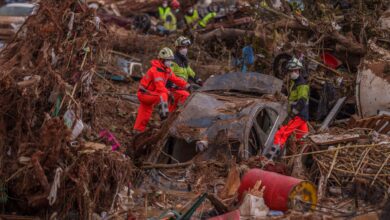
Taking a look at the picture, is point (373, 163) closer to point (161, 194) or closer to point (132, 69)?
point (161, 194)

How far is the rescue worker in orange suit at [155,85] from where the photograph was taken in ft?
39.8

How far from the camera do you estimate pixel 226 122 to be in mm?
10383

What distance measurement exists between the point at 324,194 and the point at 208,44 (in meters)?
8.84

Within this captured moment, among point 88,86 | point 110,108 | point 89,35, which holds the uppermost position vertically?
point 89,35

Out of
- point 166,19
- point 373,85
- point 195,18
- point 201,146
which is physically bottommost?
point 201,146

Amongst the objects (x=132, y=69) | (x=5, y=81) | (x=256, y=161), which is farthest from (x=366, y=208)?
(x=132, y=69)

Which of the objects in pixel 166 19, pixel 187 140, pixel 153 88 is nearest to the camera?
pixel 187 140

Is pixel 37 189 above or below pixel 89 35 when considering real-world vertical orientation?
below

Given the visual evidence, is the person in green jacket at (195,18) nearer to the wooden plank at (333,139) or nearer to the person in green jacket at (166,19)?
the person in green jacket at (166,19)

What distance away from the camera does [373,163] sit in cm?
999

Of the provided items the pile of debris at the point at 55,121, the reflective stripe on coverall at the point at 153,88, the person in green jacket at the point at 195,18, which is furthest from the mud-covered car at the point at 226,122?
the person in green jacket at the point at 195,18

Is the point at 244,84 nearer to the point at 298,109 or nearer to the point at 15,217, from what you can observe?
the point at 298,109

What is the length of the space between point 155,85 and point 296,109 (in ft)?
7.50

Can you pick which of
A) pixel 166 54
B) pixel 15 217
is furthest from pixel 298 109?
pixel 15 217
